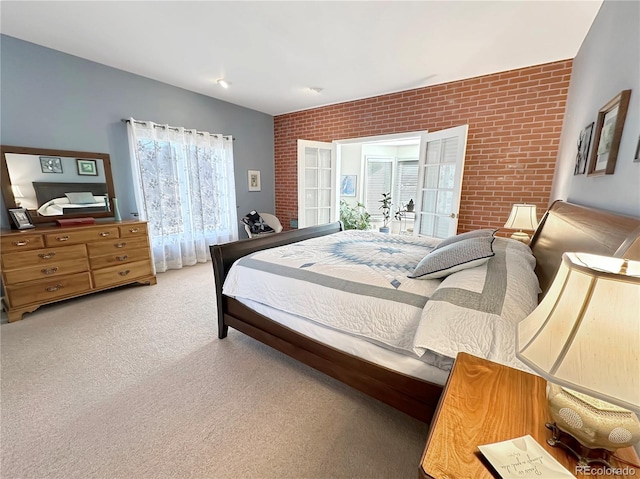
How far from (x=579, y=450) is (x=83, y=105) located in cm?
462

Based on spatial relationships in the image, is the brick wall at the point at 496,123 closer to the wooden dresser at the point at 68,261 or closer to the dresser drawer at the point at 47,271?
the wooden dresser at the point at 68,261

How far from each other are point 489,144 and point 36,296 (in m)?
5.27

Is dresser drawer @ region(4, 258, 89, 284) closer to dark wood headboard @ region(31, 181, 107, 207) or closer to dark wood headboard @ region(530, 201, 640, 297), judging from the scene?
dark wood headboard @ region(31, 181, 107, 207)

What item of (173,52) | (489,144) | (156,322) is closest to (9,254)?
(156,322)

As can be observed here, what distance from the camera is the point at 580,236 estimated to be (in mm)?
1295

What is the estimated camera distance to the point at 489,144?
11.0 ft

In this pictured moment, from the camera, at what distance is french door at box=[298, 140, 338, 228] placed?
464 cm

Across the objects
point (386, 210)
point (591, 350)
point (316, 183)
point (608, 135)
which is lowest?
point (386, 210)

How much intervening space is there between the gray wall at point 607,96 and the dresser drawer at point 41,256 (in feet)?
13.8

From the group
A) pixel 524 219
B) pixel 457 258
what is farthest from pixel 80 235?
pixel 524 219

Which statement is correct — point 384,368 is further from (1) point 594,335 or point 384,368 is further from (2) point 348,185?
(2) point 348,185

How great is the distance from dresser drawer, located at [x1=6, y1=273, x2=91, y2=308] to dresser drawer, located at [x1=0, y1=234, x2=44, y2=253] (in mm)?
357

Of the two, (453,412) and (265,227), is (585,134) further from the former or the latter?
(265,227)

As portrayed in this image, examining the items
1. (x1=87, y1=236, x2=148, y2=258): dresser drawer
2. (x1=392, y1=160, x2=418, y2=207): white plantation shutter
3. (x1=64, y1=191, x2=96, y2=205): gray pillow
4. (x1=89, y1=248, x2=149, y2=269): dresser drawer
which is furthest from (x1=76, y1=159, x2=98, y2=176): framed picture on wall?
(x1=392, y1=160, x2=418, y2=207): white plantation shutter
